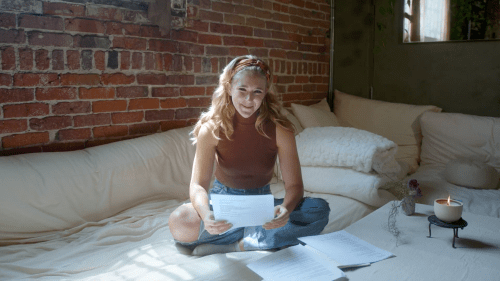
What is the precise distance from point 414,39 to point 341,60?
2.11 ft

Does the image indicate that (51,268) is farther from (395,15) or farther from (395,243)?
(395,15)

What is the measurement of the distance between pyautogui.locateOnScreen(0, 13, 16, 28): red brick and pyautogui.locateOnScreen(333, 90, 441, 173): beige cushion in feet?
7.66

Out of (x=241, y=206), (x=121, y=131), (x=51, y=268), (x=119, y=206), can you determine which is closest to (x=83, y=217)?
(x=119, y=206)

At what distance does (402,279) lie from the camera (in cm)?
106

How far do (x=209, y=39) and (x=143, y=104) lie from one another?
0.62 m

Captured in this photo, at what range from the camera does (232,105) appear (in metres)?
1.62

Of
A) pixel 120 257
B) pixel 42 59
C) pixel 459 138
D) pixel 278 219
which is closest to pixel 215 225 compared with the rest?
pixel 278 219

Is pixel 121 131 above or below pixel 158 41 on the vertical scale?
below

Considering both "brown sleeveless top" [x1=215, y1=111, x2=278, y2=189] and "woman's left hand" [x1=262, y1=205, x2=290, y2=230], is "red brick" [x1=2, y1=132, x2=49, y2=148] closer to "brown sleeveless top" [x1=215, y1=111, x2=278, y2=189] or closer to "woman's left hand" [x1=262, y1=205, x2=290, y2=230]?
"brown sleeveless top" [x1=215, y1=111, x2=278, y2=189]

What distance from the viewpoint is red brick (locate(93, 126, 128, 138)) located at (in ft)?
6.67

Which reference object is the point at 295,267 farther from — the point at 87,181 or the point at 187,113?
the point at 187,113

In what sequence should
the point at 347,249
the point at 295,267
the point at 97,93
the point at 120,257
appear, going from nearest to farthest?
the point at 295,267, the point at 347,249, the point at 120,257, the point at 97,93

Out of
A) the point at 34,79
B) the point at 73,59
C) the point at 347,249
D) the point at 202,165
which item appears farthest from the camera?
the point at 73,59

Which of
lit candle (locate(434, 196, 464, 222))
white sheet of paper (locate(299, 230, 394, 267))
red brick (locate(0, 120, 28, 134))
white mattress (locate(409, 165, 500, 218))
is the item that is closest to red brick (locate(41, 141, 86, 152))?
red brick (locate(0, 120, 28, 134))
